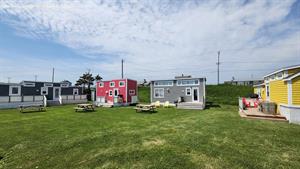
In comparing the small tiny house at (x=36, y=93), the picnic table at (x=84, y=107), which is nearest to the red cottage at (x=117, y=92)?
the picnic table at (x=84, y=107)

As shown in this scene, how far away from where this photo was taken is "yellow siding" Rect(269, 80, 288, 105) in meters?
9.56

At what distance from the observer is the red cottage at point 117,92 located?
2123 cm

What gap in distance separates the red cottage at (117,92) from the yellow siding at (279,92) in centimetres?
1621

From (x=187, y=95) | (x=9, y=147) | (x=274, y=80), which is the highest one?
(x=274, y=80)

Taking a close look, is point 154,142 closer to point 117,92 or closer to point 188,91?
point 188,91

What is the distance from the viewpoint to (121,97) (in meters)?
21.3

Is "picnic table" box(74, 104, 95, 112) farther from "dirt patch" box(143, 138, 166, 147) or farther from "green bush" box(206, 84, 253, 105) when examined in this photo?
"green bush" box(206, 84, 253, 105)

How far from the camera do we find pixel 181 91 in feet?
62.3

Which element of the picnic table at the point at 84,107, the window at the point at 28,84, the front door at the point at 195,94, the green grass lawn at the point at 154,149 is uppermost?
the window at the point at 28,84

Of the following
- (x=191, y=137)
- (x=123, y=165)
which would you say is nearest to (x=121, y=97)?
(x=191, y=137)

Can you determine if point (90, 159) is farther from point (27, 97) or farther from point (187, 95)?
point (27, 97)

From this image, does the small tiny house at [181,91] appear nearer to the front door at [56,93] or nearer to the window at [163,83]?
the window at [163,83]

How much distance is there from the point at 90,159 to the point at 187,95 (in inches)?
622

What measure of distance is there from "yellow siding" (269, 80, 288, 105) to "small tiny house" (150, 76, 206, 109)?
6.13 m
